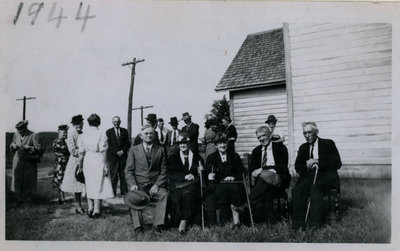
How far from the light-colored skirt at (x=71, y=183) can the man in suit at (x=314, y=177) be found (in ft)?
7.52

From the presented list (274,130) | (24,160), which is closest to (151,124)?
(274,130)

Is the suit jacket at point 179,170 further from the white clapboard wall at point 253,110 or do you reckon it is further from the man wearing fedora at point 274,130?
the man wearing fedora at point 274,130

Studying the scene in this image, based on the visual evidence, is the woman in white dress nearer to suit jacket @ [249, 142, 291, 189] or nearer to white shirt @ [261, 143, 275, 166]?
suit jacket @ [249, 142, 291, 189]

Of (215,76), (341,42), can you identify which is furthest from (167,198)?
(341,42)

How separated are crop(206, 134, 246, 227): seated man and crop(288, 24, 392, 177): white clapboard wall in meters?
0.74

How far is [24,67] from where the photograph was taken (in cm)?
484

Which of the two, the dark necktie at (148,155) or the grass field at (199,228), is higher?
the dark necktie at (148,155)

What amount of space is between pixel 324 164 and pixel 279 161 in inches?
18.2

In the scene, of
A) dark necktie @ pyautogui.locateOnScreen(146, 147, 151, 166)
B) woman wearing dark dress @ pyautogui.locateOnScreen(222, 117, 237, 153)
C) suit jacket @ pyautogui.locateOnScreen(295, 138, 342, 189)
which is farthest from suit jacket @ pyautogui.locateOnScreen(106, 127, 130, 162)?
suit jacket @ pyautogui.locateOnScreen(295, 138, 342, 189)

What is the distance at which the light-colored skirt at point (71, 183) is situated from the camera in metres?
4.82

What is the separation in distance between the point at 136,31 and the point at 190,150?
4.61 feet

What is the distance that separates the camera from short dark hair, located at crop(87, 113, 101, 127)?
477 centimetres

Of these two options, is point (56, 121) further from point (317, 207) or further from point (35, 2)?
point (317, 207)

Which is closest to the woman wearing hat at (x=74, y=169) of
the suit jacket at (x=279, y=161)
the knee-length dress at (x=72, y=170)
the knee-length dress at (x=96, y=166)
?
the knee-length dress at (x=72, y=170)
